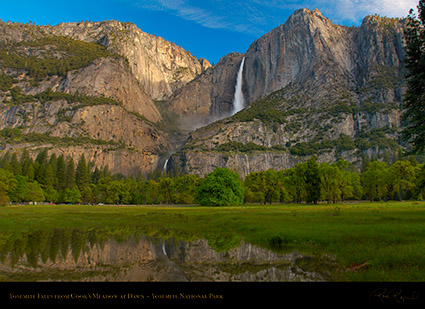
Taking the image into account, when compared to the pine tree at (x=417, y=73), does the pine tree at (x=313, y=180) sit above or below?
below

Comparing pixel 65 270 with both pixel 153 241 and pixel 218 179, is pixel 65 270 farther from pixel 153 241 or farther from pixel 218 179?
pixel 218 179

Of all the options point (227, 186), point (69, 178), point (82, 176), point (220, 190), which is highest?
point (82, 176)

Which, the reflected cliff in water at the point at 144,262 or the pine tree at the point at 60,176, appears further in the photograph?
the pine tree at the point at 60,176

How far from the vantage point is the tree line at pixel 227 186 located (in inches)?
2953

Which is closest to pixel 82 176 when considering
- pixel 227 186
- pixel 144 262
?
pixel 227 186

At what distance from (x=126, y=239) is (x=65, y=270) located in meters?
9.74

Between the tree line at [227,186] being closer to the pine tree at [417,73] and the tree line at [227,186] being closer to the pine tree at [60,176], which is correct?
the pine tree at [60,176]

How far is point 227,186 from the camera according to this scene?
254ft

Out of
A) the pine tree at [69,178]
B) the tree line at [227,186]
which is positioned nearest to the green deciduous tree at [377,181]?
the tree line at [227,186]
